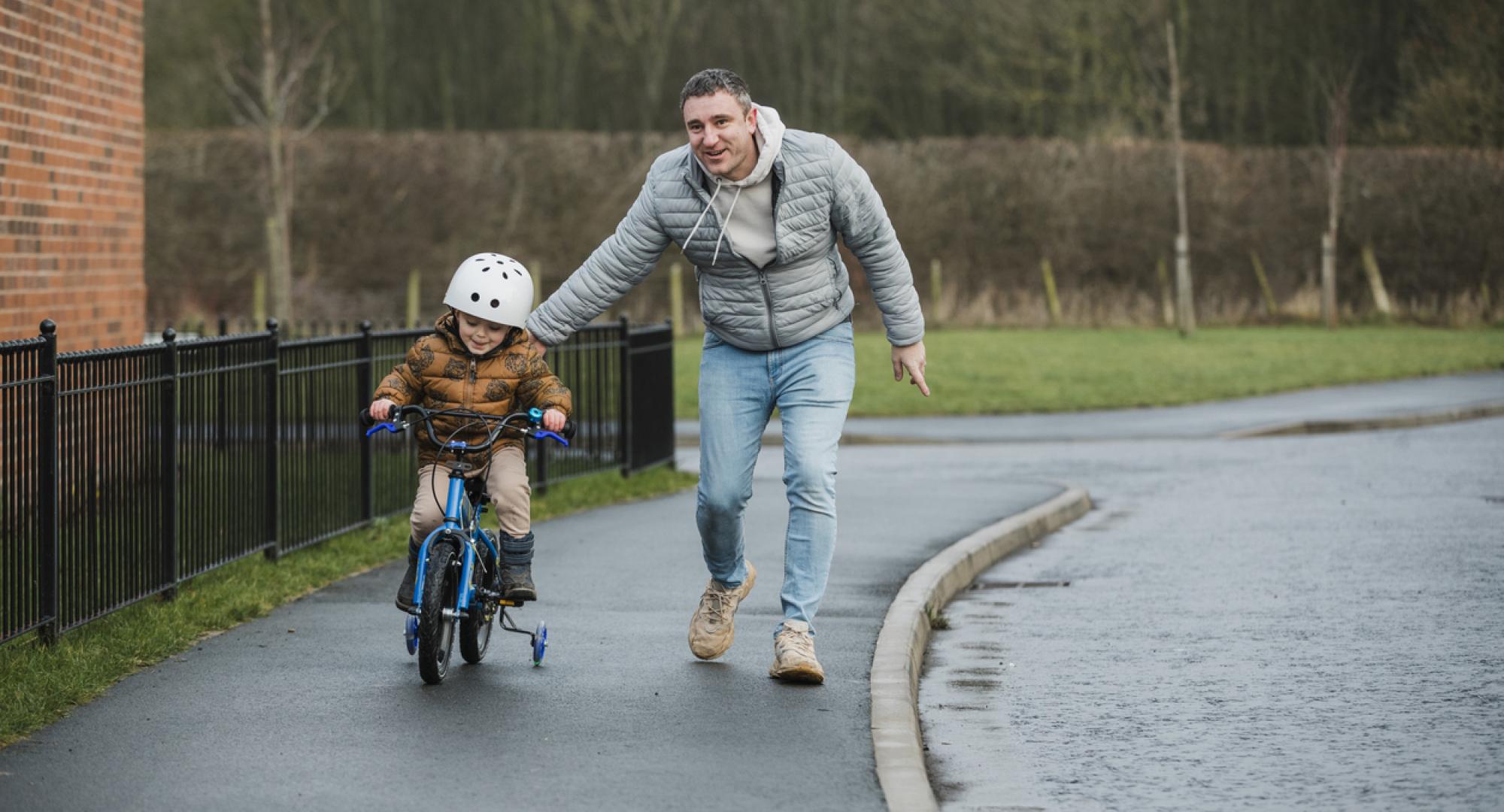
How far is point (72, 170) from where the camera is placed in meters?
11.0

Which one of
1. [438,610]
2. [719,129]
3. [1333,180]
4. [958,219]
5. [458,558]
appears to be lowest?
[438,610]

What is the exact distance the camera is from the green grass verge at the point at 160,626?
6148 millimetres

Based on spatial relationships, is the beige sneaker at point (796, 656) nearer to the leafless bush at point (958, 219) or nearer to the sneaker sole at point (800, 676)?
the sneaker sole at point (800, 676)

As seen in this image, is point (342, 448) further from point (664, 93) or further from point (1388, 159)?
point (664, 93)

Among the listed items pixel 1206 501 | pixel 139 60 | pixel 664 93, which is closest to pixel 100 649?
pixel 139 60

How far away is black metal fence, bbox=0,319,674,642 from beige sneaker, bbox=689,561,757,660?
2.25 metres

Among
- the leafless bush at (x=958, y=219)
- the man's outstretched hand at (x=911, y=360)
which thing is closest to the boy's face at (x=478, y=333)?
the man's outstretched hand at (x=911, y=360)

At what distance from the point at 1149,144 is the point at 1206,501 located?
25613mm

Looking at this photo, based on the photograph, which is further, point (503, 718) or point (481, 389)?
point (481, 389)

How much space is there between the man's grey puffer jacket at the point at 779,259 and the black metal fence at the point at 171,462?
6.05 feet

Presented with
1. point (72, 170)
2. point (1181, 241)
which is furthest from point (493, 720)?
point (1181, 241)

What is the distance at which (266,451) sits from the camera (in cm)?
923

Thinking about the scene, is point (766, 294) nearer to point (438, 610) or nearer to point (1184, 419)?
point (438, 610)

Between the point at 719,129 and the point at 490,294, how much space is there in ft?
2.94
